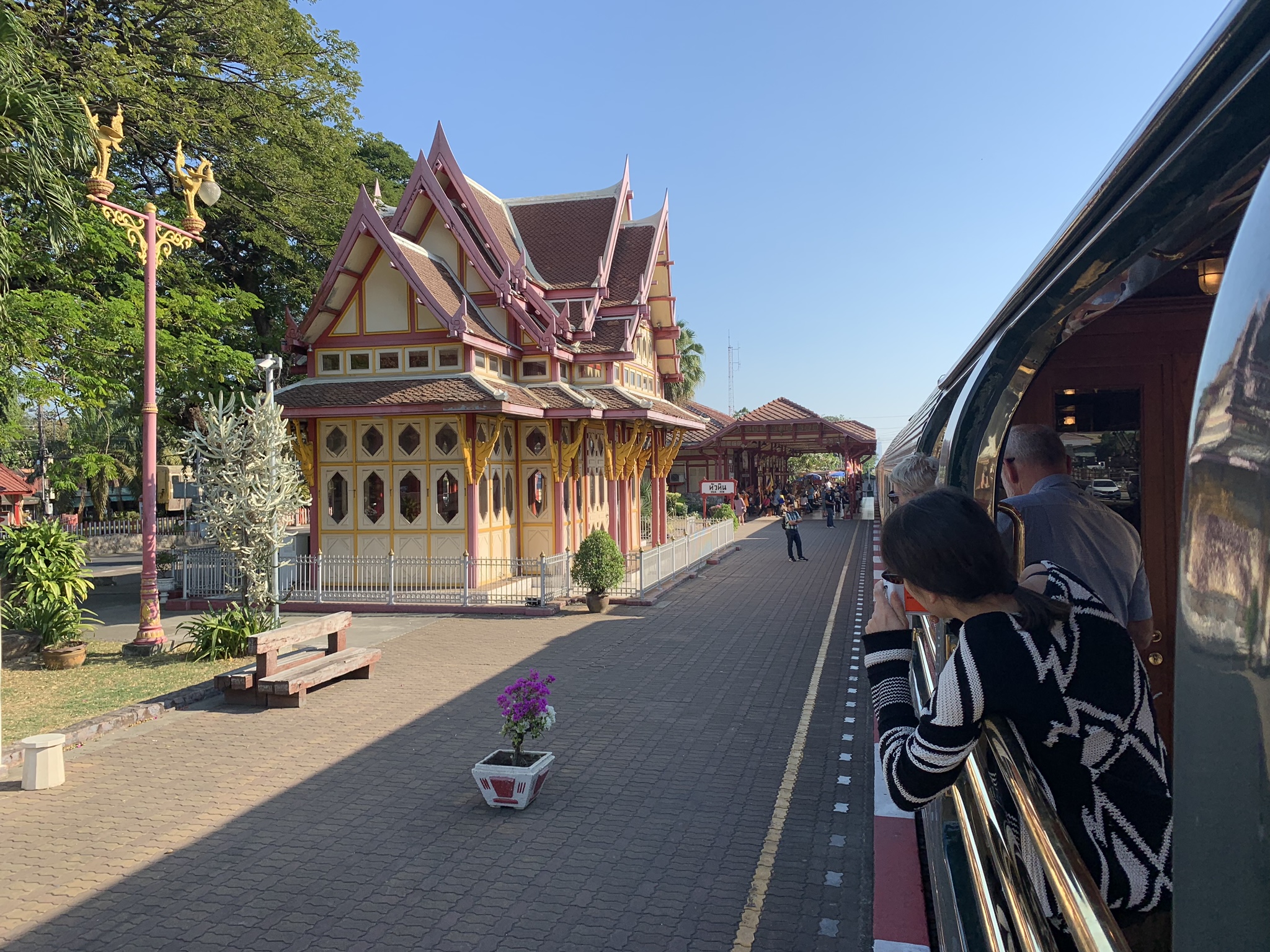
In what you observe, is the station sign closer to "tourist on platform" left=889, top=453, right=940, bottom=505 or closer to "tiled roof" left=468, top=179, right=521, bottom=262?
"tiled roof" left=468, top=179, right=521, bottom=262

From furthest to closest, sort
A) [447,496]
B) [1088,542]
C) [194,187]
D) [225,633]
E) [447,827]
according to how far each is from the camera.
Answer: [447,496], [194,187], [225,633], [447,827], [1088,542]

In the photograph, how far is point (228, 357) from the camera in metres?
17.7

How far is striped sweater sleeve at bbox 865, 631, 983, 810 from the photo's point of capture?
5.69ft

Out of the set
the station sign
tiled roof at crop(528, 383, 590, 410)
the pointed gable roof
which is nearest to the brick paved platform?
tiled roof at crop(528, 383, 590, 410)

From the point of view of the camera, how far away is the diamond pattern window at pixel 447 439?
16547 millimetres

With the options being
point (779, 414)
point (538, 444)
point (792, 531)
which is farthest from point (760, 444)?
point (538, 444)

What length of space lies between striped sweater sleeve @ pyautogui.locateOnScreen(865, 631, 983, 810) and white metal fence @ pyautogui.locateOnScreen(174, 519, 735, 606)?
42.9 feet

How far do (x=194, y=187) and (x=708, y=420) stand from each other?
Result: 22.1 metres

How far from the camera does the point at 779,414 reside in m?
36.9

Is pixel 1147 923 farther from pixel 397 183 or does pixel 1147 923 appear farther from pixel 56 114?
pixel 397 183

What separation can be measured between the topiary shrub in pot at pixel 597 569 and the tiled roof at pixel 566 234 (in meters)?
7.80

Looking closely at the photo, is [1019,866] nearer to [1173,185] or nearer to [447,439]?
[1173,185]

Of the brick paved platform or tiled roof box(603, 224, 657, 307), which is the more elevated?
tiled roof box(603, 224, 657, 307)

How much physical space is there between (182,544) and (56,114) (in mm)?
20866
